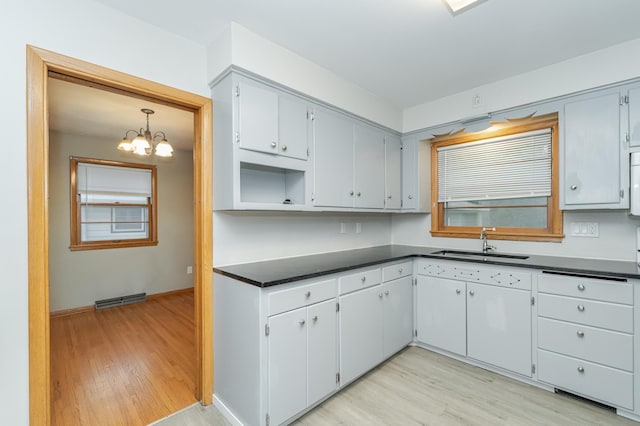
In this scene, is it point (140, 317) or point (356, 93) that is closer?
point (356, 93)

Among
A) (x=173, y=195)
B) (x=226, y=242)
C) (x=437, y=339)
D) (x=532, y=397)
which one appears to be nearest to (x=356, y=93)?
(x=226, y=242)

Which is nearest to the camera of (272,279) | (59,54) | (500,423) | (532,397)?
(59,54)

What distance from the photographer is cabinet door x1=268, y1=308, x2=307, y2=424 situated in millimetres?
1712

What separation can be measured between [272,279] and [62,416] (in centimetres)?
173

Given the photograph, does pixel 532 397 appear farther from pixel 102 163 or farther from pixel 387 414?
pixel 102 163

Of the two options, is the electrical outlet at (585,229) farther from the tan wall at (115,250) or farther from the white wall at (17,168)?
the tan wall at (115,250)

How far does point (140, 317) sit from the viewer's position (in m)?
3.88

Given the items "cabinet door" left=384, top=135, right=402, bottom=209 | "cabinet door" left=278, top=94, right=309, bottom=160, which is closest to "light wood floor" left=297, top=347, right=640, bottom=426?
"cabinet door" left=384, top=135, right=402, bottom=209

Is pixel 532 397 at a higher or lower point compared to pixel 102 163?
lower

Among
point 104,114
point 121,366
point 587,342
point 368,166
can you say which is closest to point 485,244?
point 587,342

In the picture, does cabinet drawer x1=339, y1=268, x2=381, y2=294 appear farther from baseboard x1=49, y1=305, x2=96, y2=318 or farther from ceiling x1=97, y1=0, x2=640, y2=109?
baseboard x1=49, y1=305, x2=96, y2=318

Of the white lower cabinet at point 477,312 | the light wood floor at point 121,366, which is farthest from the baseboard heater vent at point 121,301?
the white lower cabinet at point 477,312

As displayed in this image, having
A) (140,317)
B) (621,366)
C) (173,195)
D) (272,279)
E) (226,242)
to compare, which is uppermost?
(173,195)

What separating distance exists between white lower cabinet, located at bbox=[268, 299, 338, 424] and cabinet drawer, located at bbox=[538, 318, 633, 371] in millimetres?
1580
